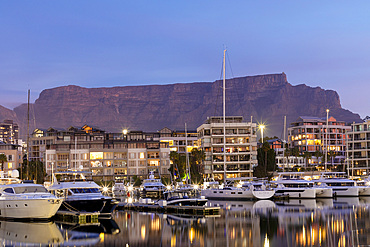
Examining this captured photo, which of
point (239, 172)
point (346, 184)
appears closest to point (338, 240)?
point (346, 184)

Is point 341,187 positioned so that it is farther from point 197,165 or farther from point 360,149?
point 360,149

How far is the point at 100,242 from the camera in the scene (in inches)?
1539

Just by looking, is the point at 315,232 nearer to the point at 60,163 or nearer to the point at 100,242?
the point at 100,242

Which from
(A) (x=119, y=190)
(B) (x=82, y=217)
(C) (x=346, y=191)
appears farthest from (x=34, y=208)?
(A) (x=119, y=190)

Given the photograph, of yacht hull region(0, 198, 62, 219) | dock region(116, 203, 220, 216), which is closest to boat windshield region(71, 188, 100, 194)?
yacht hull region(0, 198, 62, 219)

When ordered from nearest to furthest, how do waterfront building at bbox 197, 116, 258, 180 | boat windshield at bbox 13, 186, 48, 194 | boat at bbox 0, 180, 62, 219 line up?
1. boat at bbox 0, 180, 62, 219
2. boat windshield at bbox 13, 186, 48, 194
3. waterfront building at bbox 197, 116, 258, 180

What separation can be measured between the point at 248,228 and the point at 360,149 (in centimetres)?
10645

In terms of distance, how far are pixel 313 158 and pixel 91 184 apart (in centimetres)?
14957

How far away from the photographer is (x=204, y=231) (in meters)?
44.6

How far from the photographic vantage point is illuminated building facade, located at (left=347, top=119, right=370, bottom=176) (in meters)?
144

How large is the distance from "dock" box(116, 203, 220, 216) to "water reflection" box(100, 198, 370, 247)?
1.60 meters

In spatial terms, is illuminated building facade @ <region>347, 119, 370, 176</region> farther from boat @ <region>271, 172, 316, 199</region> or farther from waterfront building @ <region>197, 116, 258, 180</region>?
boat @ <region>271, 172, 316, 199</region>

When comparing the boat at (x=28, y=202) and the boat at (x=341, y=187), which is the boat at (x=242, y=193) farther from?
the boat at (x=28, y=202)

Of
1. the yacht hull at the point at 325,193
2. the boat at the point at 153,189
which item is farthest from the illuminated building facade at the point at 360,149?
the boat at the point at 153,189
